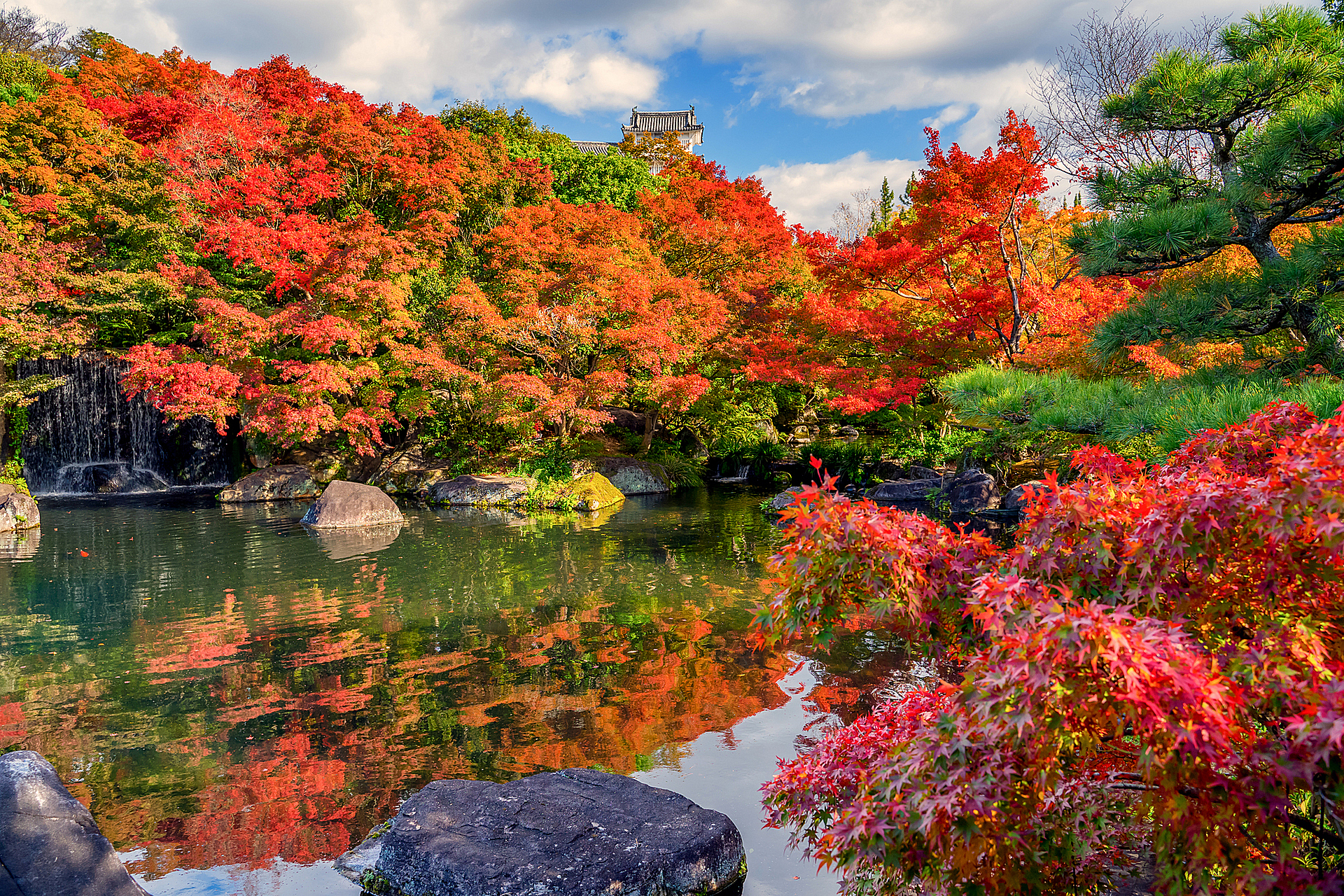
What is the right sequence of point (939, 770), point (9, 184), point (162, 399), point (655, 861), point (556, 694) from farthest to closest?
1. point (9, 184)
2. point (162, 399)
3. point (556, 694)
4. point (655, 861)
5. point (939, 770)

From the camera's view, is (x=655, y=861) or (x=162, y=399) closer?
(x=655, y=861)

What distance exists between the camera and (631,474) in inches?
701

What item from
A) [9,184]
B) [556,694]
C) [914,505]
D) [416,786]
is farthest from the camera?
[9,184]

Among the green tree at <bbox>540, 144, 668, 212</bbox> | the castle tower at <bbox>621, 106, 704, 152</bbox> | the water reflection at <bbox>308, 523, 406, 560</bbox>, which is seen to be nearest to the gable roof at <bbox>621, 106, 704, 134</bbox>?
the castle tower at <bbox>621, 106, 704, 152</bbox>

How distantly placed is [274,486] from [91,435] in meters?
5.09

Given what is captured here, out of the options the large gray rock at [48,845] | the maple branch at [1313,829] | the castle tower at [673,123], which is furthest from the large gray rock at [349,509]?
the castle tower at [673,123]

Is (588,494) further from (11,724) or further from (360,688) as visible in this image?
(11,724)

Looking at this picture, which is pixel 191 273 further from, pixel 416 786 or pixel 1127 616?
pixel 1127 616

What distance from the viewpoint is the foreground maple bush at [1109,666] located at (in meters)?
1.58

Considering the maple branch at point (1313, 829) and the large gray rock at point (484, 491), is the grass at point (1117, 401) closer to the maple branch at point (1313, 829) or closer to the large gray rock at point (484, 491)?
the maple branch at point (1313, 829)

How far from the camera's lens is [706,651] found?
629cm

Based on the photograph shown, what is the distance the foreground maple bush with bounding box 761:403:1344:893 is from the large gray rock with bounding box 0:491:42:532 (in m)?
14.6

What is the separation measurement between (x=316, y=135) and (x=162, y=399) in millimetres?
6584

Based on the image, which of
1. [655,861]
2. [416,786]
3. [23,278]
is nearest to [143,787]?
[416,786]
